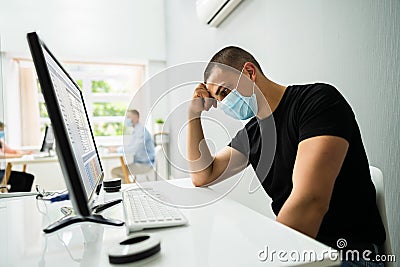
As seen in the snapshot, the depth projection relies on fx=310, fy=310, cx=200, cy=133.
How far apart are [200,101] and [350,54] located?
558 mm

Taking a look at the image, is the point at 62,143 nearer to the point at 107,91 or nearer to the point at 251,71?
the point at 251,71

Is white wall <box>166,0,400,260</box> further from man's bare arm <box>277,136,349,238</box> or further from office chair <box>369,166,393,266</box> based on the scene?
man's bare arm <box>277,136,349,238</box>

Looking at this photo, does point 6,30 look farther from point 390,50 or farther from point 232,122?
point 390,50

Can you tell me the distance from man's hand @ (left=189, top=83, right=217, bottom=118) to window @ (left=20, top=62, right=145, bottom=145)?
3700 mm

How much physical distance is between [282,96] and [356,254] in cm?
52

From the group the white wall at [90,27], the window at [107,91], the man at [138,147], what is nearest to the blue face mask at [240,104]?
the man at [138,147]

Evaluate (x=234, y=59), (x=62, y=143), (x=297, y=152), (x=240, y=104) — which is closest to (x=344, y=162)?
(x=297, y=152)

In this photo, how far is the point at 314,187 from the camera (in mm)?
712

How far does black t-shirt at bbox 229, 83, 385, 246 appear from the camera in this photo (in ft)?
2.66

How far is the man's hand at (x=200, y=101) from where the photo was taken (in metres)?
1.19

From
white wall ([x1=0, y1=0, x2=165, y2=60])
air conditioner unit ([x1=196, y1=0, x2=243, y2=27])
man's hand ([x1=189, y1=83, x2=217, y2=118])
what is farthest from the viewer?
white wall ([x1=0, y1=0, x2=165, y2=60])

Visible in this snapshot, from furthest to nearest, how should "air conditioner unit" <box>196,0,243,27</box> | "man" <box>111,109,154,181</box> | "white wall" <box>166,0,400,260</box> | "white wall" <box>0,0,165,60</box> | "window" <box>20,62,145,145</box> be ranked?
"window" <box>20,62,145,145</box> → "white wall" <box>0,0,165,60</box> → "man" <box>111,109,154,181</box> → "air conditioner unit" <box>196,0,243,27</box> → "white wall" <box>166,0,400,260</box>

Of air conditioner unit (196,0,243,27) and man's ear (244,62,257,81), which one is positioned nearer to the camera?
man's ear (244,62,257,81)

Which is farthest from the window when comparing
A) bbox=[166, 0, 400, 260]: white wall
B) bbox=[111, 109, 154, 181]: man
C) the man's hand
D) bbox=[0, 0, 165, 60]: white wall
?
the man's hand
